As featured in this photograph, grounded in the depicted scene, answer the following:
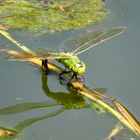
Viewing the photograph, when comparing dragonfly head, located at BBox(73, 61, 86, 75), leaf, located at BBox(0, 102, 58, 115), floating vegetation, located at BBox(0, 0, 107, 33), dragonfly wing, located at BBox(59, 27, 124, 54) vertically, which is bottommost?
leaf, located at BBox(0, 102, 58, 115)

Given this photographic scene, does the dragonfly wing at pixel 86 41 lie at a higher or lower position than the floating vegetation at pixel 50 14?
lower

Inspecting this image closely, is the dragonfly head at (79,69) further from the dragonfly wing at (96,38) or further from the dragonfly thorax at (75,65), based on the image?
the dragonfly wing at (96,38)

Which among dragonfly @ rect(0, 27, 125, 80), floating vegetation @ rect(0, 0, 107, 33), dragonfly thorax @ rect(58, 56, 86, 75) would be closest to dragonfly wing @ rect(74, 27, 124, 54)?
dragonfly @ rect(0, 27, 125, 80)

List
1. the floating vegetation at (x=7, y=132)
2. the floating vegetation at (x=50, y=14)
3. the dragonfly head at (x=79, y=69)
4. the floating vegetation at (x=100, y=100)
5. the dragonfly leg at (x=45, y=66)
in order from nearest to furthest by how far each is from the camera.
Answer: the floating vegetation at (x=7, y=132) → the floating vegetation at (x=100, y=100) → the dragonfly head at (x=79, y=69) → the dragonfly leg at (x=45, y=66) → the floating vegetation at (x=50, y=14)

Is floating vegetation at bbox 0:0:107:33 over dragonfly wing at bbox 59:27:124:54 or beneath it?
over

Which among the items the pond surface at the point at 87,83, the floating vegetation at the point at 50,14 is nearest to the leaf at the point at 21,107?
the pond surface at the point at 87,83

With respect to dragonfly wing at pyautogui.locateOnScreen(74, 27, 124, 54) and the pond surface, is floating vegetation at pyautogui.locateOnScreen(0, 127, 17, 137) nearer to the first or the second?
the pond surface

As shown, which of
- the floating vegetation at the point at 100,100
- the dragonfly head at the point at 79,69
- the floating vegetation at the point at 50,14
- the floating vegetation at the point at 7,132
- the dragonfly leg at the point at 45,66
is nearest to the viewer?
the floating vegetation at the point at 7,132

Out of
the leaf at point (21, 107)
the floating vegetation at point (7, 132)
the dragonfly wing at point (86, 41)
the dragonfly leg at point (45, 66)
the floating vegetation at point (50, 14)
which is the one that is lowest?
the floating vegetation at point (7, 132)
